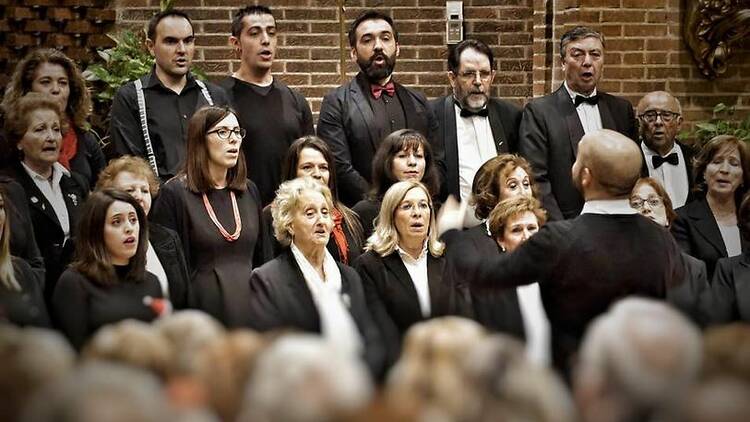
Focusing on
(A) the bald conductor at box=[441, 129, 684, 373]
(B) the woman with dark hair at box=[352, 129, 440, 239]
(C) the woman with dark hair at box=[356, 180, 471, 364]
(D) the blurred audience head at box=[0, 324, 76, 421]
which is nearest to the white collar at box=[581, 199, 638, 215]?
(A) the bald conductor at box=[441, 129, 684, 373]

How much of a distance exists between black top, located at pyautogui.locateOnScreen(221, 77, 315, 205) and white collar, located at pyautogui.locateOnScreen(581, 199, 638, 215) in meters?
2.17

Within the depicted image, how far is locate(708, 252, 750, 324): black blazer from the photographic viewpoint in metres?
2.25

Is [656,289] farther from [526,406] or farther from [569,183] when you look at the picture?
[569,183]

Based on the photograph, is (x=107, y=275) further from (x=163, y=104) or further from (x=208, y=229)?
(x=163, y=104)

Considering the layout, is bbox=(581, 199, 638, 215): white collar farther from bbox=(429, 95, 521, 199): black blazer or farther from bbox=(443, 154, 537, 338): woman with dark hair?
bbox=(429, 95, 521, 199): black blazer

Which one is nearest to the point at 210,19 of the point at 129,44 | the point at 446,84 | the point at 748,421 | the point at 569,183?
the point at 129,44

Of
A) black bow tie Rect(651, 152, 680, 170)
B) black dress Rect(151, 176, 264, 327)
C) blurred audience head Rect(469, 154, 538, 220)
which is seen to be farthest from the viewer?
black bow tie Rect(651, 152, 680, 170)

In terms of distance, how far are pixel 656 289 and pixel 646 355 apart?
85cm

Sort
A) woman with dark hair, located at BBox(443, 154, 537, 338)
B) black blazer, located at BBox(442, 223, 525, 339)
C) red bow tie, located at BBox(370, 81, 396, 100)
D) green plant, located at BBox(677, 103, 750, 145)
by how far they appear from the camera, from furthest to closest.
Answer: green plant, located at BBox(677, 103, 750, 145)
red bow tie, located at BBox(370, 81, 396, 100)
woman with dark hair, located at BBox(443, 154, 537, 338)
black blazer, located at BBox(442, 223, 525, 339)

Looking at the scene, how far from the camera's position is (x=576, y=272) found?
2863mm

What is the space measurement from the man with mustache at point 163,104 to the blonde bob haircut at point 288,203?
90 cm

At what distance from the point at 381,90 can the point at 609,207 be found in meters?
2.30

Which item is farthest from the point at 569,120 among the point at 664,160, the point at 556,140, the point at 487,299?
the point at 487,299

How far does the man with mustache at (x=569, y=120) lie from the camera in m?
5.05
